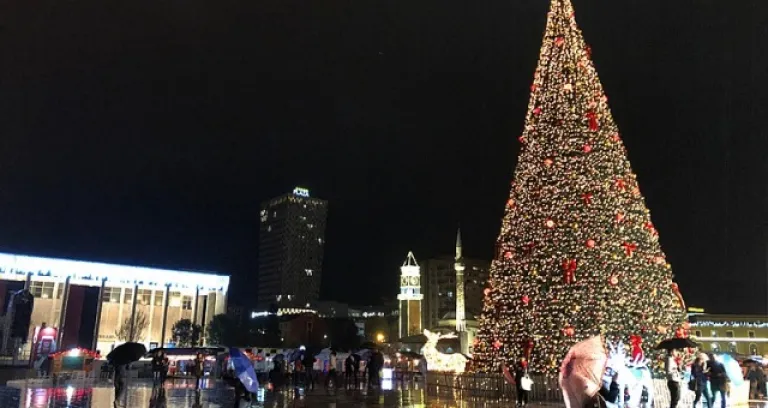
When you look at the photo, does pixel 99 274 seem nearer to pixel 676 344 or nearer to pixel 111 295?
pixel 111 295

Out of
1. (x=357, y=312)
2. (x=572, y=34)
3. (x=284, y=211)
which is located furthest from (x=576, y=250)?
(x=284, y=211)

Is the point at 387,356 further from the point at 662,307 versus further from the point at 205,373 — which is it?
the point at 662,307

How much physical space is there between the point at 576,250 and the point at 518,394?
4908mm

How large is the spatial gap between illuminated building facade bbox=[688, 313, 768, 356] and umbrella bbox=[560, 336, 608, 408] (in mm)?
87201

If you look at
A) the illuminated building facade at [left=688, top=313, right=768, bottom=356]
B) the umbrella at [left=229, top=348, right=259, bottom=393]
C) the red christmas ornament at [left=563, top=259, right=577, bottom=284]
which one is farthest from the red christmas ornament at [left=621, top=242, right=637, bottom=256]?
the illuminated building facade at [left=688, top=313, right=768, bottom=356]

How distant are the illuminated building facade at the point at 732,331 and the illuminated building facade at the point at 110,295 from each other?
69430mm

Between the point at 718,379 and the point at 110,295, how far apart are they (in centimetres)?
7682

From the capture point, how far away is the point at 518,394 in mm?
16094

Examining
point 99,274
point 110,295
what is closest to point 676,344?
point 99,274

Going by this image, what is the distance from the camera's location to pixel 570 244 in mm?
18250

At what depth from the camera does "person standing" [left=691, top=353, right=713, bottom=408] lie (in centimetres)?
1463

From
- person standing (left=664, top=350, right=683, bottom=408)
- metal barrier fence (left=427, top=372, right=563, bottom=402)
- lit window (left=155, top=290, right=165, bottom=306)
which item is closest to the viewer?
person standing (left=664, top=350, right=683, bottom=408)

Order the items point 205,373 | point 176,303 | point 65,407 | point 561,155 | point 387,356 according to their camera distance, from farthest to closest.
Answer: point 176,303 < point 387,356 < point 205,373 < point 561,155 < point 65,407

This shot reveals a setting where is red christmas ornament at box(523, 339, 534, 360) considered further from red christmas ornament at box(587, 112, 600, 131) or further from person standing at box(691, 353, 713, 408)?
red christmas ornament at box(587, 112, 600, 131)
